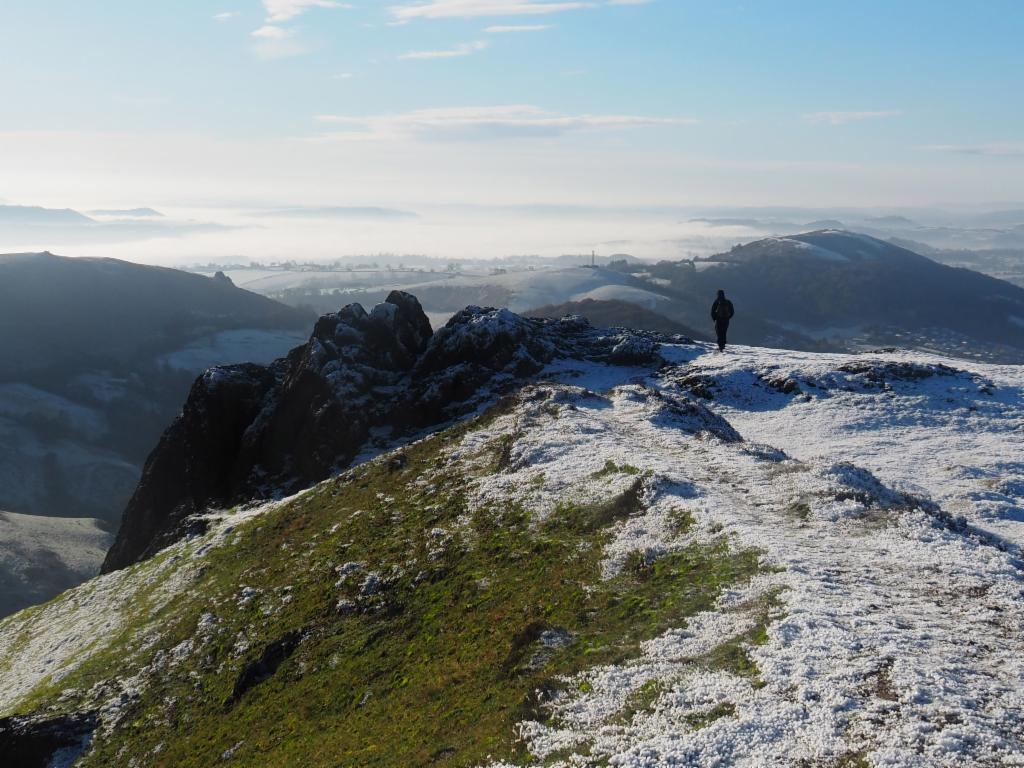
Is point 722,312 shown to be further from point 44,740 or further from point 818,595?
point 44,740

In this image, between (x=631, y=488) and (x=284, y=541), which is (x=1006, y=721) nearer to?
(x=631, y=488)

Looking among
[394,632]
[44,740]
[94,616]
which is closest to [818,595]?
[394,632]

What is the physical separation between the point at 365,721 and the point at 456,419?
3511 cm

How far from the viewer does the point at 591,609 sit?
22.1 metres

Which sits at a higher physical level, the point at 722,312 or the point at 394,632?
the point at 722,312

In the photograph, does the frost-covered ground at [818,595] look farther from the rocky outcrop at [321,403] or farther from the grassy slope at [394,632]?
the rocky outcrop at [321,403]

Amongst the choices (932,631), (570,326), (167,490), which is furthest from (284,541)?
(570,326)

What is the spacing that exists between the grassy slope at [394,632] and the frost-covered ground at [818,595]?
107 centimetres

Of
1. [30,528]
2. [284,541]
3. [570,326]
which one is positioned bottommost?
[30,528]

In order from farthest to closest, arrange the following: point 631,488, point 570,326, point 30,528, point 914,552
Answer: point 30,528
point 570,326
point 631,488
point 914,552

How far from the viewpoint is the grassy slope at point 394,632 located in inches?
777

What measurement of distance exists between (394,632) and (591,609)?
7.94 m

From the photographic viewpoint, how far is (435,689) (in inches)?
834

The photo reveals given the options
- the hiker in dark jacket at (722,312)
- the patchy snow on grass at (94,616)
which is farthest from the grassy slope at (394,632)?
the hiker in dark jacket at (722,312)
